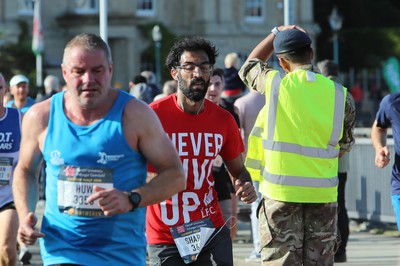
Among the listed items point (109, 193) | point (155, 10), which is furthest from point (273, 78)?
point (155, 10)

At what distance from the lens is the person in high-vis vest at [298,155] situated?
292 inches

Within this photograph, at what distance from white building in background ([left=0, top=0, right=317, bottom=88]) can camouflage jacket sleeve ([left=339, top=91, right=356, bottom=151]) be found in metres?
42.3

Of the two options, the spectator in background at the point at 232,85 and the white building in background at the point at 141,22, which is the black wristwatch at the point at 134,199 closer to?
the spectator in background at the point at 232,85

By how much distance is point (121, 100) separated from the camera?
5.84m

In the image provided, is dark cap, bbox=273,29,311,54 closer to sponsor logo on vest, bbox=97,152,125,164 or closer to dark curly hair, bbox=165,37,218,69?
dark curly hair, bbox=165,37,218,69

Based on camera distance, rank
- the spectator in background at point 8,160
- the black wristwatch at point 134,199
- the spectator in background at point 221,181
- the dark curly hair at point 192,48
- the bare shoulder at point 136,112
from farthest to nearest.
A: the spectator in background at point 221,181 < the spectator in background at point 8,160 < the dark curly hair at point 192,48 < the bare shoulder at point 136,112 < the black wristwatch at point 134,199

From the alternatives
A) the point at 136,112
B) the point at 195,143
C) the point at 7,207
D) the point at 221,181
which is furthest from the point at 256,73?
the point at 221,181

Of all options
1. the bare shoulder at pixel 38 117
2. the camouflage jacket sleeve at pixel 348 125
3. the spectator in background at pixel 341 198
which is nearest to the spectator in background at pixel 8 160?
the camouflage jacket sleeve at pixel 348 125

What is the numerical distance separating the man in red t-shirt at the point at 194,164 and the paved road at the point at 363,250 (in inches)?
190

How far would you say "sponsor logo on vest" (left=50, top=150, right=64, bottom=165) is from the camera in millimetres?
5789

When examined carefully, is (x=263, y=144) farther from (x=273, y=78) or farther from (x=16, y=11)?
(x=16, y=11)

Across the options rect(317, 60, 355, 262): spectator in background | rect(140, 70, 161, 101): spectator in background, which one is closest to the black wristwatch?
rect(317, 60, 355, 262): spectator in background

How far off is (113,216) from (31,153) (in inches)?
22.3

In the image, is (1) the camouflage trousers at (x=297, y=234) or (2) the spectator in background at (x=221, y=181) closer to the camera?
(1) the camouflage trousers at (x=297, y=234)
